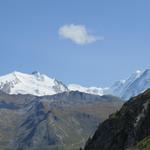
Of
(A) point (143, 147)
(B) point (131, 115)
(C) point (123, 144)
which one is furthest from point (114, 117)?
(A) point (143, 147)

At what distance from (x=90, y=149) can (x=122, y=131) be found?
Answer: 2456cm

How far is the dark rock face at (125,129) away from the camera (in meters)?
134

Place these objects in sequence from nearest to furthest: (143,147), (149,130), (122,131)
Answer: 1. (143,147)
2. (149,130)
3. (122,131)

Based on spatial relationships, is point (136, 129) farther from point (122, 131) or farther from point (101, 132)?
point (101, 132)

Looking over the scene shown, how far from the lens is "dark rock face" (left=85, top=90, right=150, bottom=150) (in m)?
134

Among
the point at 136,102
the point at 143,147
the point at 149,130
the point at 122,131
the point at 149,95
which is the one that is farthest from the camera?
the point at 136,102

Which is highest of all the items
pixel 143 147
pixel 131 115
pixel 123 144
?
pixel 131 115

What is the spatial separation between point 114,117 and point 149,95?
21464 millimetres

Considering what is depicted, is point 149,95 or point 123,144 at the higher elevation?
point 149,95

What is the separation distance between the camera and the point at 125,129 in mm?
140625

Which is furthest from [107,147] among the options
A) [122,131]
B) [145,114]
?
[145,114]

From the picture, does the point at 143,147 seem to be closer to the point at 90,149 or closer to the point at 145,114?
the point at 145,114

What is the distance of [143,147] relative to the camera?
96562 mm

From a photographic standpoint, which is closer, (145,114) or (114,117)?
(145,114)
